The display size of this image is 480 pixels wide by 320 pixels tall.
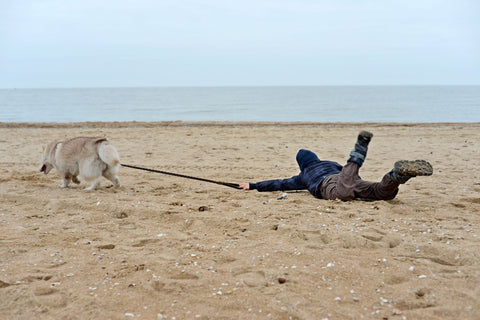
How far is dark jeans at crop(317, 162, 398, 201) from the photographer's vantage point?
4559 mm

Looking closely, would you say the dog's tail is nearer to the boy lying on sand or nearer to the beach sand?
the beach sand

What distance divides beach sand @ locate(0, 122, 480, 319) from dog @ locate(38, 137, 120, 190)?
283 mm

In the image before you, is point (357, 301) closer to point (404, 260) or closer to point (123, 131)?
point (404, 260)

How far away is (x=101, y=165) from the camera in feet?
19.4

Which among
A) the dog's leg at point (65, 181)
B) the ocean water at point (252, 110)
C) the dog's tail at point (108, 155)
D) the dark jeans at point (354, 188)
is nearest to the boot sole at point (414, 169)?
the dark jeans at point (354, 188)

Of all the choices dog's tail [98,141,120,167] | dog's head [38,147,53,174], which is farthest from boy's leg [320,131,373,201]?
dog's head [38,147,53,174]

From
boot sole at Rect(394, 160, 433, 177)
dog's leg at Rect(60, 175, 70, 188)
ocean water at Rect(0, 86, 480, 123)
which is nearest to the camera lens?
boot sole at Rect(394, 160, 433, 177)

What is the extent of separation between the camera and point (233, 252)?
335cm

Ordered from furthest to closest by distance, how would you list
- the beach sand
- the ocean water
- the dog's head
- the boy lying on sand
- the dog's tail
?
1. the ocean water
2. the dog's head
3. the dog's tail
4. the boy lying on sand
5. the beach sand

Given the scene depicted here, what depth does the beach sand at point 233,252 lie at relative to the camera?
8.27 ft

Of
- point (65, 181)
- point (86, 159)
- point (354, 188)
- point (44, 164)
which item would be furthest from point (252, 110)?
point (354, 188)

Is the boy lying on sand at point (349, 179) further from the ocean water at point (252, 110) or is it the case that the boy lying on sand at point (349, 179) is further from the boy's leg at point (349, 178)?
the ocean water at point (252, 110)

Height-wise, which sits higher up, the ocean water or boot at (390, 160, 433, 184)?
the ocean water

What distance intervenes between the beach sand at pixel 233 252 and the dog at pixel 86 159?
283 mm
